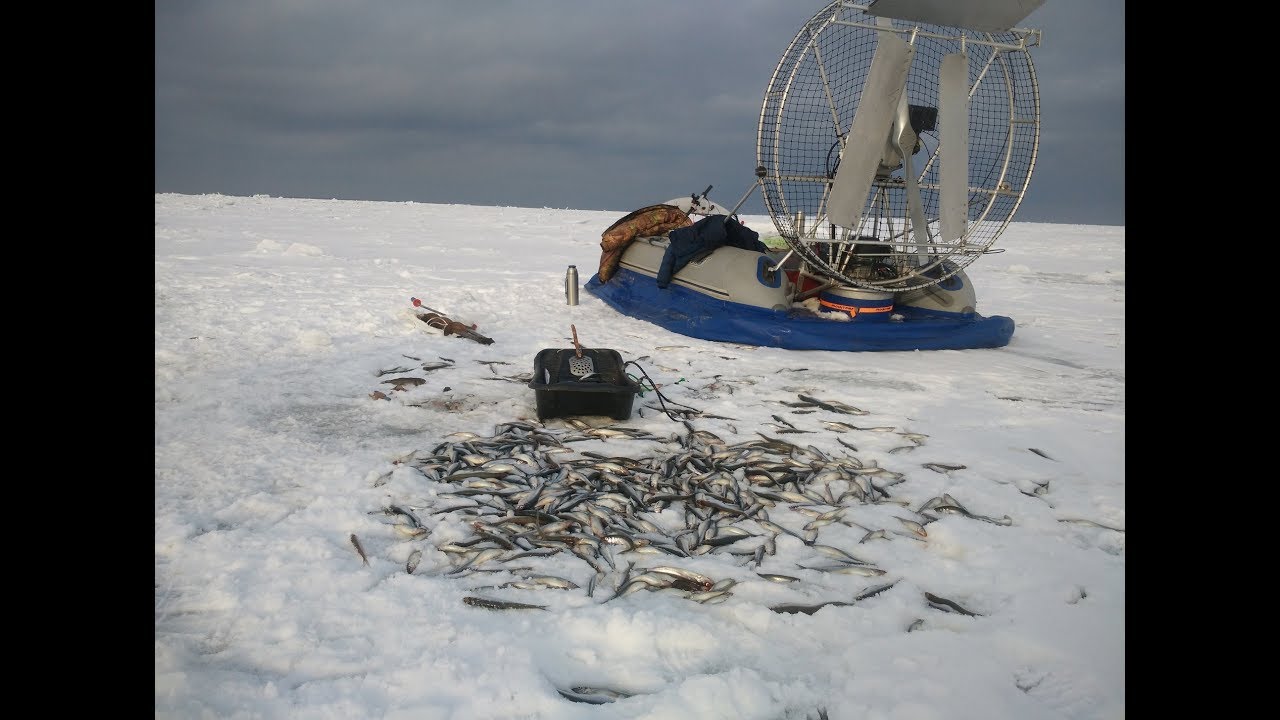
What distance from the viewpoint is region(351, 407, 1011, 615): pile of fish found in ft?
13.0

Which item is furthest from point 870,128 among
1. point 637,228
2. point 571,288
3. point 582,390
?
point 571,288

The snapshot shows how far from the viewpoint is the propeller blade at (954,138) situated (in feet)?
24.3

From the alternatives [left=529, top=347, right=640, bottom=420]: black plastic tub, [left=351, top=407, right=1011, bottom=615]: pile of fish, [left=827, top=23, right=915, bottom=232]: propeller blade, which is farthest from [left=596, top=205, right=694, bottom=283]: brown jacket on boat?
[left=351, top=407, right=1011, bottom=615]: pile of fish

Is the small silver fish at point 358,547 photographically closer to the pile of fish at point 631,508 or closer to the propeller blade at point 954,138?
the pile of fish at point 631,508

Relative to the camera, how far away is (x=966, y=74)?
24.2ft

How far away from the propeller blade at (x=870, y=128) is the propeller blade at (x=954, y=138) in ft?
1.31

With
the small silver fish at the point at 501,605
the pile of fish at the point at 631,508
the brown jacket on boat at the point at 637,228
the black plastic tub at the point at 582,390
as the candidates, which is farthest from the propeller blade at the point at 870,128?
the small silver fish at the point at 501,605

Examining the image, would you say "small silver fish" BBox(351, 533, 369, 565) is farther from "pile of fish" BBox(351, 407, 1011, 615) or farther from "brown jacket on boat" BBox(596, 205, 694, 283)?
"brown jacket on boat" BBox(596, 205, 694, 283)

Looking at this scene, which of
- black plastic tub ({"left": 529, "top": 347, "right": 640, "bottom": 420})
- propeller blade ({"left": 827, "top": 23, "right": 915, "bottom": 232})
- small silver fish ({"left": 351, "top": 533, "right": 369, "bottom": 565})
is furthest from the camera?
propeller blade ({"left": 827, "top": 23, "right": 915, "bottom": 232})

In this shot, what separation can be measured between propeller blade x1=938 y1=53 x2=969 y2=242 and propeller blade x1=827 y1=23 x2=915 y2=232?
40 centimetres

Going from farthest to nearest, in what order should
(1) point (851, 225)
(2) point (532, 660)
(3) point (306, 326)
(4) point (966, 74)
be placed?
(3) point (306, 326) < (1) point (851, 225) < (4) point (966, 74) < (2) point (532, 660)
